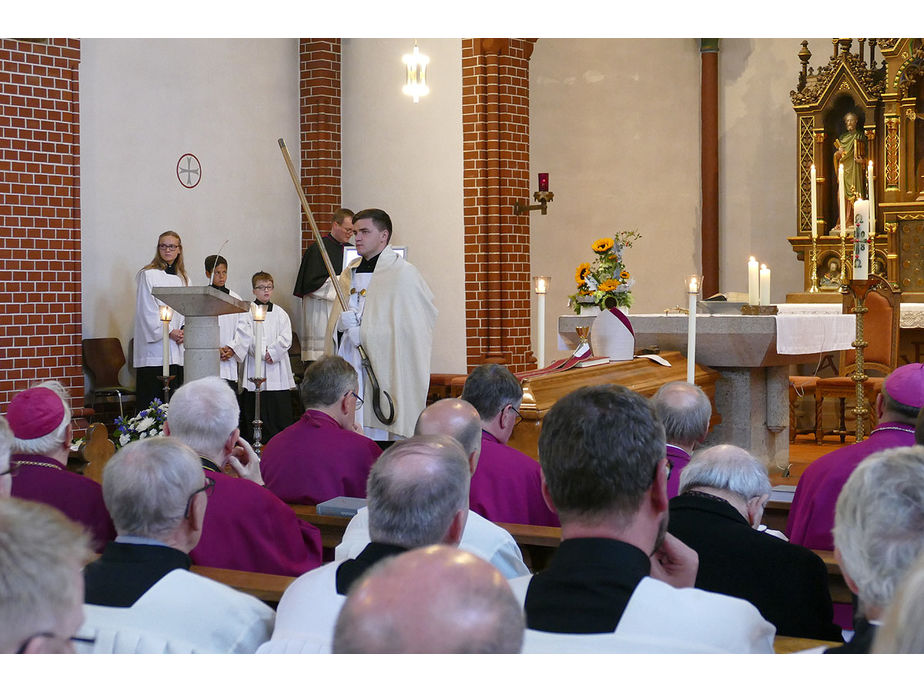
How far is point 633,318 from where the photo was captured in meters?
7.19

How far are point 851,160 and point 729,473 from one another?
8622mm

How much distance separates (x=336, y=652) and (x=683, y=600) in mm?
935

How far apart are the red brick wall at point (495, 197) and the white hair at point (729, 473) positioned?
727cm

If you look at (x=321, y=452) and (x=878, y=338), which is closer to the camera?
(x=321, y=452)

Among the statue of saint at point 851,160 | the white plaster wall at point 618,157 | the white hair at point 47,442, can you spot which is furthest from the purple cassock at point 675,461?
the white plaster wall at point 618,157

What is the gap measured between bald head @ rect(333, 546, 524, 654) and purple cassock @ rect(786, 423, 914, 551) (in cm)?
253

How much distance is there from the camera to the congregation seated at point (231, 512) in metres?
3.47

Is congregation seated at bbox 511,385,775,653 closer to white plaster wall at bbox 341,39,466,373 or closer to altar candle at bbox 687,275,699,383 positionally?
altar candle at bbox 687,275,699,383

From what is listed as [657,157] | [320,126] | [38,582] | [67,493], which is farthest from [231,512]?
[657,157]

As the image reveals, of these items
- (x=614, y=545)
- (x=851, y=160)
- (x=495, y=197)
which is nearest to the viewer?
(x=614, y=545)

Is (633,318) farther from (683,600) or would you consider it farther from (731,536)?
(683,600)

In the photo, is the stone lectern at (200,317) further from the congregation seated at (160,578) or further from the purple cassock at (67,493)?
the congregation seated at (160,578)

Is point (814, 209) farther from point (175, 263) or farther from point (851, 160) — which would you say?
point (175, 263)

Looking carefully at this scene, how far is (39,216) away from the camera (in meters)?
8.88
